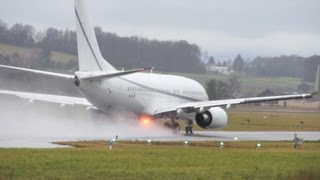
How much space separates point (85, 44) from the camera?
62.0 m

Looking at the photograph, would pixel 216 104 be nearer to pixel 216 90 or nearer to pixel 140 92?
pixel 140 92

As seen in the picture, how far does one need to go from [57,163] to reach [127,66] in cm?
12525

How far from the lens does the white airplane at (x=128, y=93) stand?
61.1 meters

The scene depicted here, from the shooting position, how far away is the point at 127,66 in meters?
155

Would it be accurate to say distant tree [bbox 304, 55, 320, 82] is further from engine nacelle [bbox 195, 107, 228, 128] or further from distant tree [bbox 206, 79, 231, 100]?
engine nacelle [bbox 195, 107, 228, 128]

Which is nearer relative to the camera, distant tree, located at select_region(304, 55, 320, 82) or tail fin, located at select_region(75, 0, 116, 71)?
tail fin, located at select_region(75, 0, 116, 71)

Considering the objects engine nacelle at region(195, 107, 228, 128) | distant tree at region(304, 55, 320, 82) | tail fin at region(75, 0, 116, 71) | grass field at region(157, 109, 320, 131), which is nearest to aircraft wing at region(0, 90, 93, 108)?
tail fin at region(75, 0, 116, 71)

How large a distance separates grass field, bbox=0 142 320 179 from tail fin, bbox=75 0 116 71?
2403 centimetres

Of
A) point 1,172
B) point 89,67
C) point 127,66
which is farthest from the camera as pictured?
point 127,66

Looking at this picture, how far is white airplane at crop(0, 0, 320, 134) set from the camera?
201 ft

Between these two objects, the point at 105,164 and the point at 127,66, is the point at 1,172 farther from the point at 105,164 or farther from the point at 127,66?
the point at 127,66

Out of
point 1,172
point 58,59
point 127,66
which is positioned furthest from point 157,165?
point 127,66

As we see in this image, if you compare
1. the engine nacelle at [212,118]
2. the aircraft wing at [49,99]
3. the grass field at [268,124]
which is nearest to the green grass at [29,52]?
the grass field at [268,124]

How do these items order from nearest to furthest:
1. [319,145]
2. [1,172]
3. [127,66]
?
[1,172], [319,145], [127,66]
